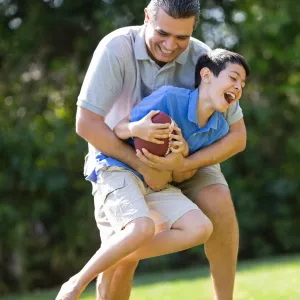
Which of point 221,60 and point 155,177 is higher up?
point 221,60

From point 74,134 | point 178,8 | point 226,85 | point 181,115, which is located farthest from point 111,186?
point 74,134

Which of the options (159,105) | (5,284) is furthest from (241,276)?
(5,284)

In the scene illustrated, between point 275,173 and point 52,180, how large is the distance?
2.80 meters

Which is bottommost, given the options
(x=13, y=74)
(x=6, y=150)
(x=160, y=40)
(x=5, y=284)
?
(x=5, y=284)

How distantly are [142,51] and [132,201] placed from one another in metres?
0.74

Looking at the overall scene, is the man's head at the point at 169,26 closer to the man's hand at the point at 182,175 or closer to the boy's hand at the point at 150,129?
the boy's hand at the point at 150,129

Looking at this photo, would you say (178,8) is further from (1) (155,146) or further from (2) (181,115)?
(1) (155,146)

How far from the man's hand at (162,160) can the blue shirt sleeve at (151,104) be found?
0.17 metres

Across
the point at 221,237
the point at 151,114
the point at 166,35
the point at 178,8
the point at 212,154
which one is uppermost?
the point at 178,8

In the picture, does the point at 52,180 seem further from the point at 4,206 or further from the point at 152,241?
the point at 152,241

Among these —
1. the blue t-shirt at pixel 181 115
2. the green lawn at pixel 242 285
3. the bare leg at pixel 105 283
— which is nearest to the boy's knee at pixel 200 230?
the blue t-shirt at pixel 181 115

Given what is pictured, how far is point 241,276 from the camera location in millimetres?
6645

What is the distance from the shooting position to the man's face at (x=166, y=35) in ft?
12.2

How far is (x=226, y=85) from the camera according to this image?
148 inches
